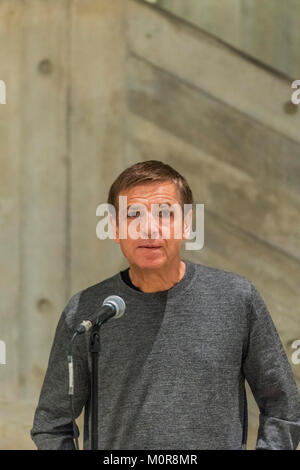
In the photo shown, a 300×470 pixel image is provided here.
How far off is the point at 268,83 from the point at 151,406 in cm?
181

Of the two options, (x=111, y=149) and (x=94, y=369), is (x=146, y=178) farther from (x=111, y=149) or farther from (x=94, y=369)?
(x=111, y=149)

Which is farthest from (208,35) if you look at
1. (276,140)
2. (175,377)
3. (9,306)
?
(175,377)

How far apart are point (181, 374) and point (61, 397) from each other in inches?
12.6

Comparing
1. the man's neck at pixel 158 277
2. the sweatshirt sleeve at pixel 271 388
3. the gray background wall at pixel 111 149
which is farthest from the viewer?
the gray background wall at pixel 111 149

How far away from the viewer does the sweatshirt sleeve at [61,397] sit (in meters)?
1.87

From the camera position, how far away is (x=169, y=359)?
6.04 ft

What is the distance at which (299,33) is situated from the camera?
3.16m

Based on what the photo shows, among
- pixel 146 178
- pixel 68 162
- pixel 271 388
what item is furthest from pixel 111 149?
pixel 271 388

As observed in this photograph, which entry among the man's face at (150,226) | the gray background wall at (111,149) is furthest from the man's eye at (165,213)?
the gray background wall at (111,149)

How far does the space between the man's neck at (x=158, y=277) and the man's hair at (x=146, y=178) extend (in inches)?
6.7

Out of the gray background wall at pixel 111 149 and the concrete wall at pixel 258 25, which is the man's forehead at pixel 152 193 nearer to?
the gray background wall at pixel 111 149

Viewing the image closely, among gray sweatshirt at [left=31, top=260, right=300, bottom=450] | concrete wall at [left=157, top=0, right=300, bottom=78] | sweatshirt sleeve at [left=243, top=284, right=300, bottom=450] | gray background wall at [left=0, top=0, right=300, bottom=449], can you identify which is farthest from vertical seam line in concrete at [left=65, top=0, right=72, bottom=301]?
sweatshirt sleeve at [left=243, top=284, right=300, bottom=450]

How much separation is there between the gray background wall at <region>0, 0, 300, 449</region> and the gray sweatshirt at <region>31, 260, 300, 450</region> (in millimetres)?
1263

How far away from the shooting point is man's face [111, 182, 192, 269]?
1812 mm
